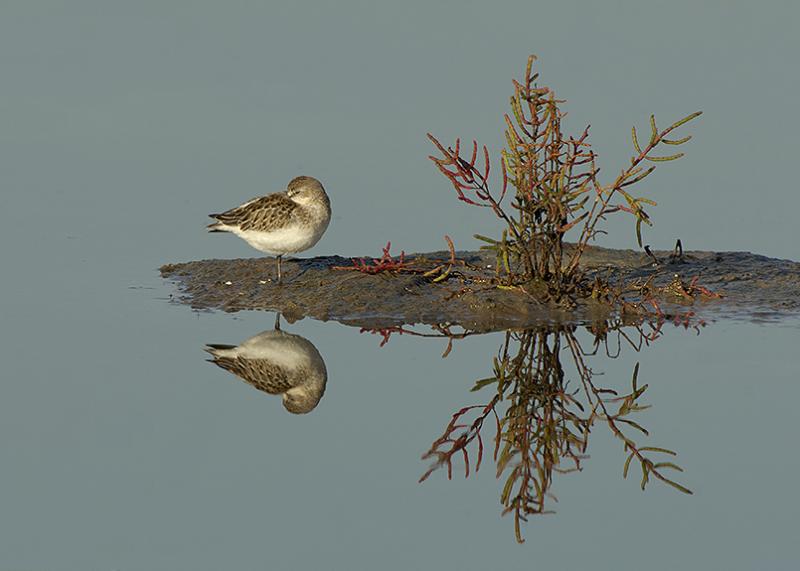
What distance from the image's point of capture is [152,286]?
1686 cm

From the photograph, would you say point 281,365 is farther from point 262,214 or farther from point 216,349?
point 262,214

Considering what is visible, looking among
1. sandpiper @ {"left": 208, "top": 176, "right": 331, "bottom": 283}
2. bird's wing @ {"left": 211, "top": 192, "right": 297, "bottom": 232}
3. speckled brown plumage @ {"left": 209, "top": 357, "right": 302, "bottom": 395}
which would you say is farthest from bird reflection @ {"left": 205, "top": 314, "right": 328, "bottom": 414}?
bird's wing @ {"left": 211, "top": 192, "right": 297, "bottom": 232}

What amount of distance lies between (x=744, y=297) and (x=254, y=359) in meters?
5.56

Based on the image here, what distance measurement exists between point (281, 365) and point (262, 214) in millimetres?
3731

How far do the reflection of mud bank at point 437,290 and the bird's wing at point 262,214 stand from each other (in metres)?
0.63

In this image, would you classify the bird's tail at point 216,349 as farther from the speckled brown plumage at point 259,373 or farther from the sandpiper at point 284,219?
the sandpiper at point 284,219

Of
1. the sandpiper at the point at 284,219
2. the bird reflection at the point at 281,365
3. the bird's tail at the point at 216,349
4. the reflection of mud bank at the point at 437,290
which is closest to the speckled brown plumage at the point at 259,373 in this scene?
the bird reflection at the point at 281,365

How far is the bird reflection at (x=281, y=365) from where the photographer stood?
12.3 meters

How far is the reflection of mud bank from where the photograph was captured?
48.5 ft

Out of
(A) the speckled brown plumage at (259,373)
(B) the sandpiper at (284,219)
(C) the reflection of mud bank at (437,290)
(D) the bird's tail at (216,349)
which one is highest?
(B) the sandpiper at (284,219)

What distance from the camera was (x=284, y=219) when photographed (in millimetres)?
16203

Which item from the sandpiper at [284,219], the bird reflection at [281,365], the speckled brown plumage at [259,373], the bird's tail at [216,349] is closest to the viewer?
the bird reflection at [281,365]

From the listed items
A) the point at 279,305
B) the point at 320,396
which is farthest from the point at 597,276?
the point at 320,396

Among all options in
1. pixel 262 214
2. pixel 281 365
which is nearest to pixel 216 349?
pixel 281 365
